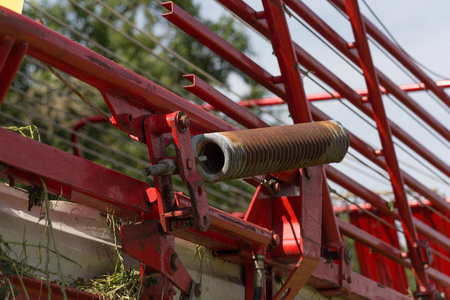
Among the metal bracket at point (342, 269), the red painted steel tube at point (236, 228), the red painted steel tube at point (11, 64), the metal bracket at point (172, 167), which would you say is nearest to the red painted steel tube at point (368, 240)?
the metal bracket at point (342, 269)

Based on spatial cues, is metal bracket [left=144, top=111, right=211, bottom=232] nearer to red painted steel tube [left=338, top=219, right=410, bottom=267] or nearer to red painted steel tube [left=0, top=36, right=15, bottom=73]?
red painted steel tube [left=0, top=36, right=15, bottom=73]

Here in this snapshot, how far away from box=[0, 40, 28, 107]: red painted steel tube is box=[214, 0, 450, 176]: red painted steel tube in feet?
5.35

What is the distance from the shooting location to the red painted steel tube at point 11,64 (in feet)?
7.56

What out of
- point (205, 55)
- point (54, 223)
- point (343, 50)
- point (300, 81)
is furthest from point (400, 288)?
point (205, 55)

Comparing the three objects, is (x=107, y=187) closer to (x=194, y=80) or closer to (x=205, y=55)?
(x=194, y=80)

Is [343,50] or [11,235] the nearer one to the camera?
[11,235]

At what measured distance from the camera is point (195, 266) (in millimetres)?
3320

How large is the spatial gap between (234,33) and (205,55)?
2.71ft

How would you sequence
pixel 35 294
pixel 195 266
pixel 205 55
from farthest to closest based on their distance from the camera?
pixel 205 55
pixel 195 266
pixel 35 294

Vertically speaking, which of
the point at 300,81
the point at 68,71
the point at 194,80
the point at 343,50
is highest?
the point at 343,50

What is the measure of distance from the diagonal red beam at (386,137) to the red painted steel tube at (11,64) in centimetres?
301

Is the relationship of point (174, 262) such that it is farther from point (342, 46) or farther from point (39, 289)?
point (342, 46)

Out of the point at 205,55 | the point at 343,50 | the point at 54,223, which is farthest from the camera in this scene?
the point at 205,55

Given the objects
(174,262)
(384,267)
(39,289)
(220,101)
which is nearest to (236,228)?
(174,262)
